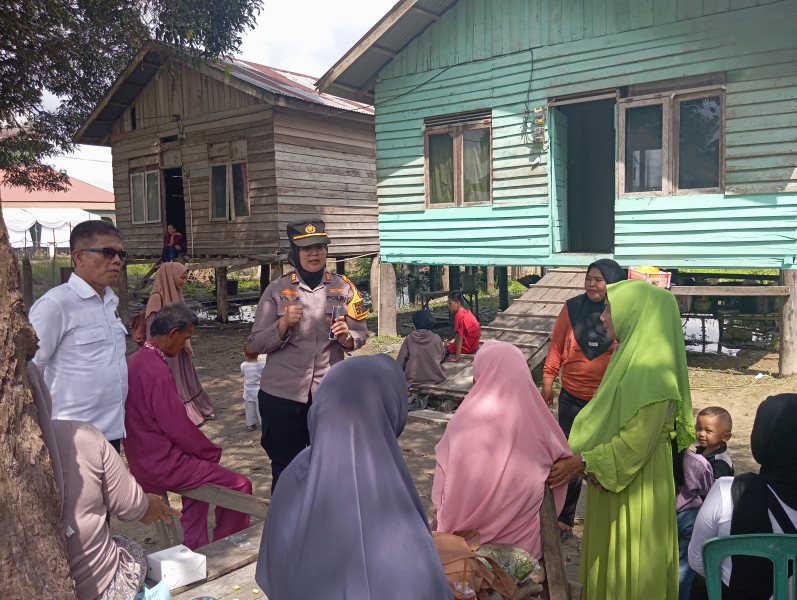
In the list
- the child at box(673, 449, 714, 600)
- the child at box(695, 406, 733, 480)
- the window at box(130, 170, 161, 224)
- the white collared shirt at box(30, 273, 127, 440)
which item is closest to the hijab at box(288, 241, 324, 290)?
the white collared shirt at box(30, 273, 127, 440)

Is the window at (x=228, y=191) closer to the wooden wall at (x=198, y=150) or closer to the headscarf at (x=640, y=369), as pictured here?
the wooden wall at (x=198, y=150)

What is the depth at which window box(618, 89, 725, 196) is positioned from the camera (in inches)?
356

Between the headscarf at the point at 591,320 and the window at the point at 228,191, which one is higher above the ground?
the window at the point at 228,191

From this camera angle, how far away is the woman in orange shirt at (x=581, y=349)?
4.44 m

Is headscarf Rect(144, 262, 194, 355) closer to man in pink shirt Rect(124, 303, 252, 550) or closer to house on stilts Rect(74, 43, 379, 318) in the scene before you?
man in pink shirt Rect(124, 303, 252, 550)

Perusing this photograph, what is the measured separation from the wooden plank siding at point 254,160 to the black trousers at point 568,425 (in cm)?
987

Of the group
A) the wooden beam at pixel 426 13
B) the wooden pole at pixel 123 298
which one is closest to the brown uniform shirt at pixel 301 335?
the wooden beam at pixel 426 13

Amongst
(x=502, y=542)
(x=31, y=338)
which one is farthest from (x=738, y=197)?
(x=31, y=338)

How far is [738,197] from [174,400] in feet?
27.2

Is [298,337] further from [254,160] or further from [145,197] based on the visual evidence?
[145,197]

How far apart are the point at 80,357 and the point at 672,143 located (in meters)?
8.63

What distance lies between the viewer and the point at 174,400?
3.62 metres

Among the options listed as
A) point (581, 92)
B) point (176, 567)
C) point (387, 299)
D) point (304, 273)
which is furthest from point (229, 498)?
point (387, 299)

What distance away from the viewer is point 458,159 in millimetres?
11352
